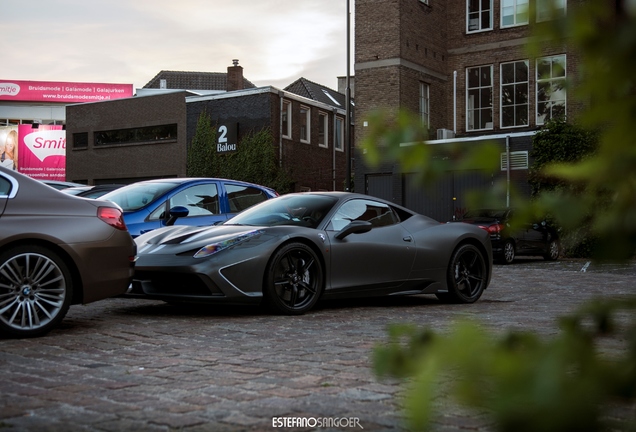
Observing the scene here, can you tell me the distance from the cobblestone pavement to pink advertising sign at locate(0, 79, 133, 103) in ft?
297

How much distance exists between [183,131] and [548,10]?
41.9m

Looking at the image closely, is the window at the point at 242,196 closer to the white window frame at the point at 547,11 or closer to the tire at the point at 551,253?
the white window frame at the point at 547,11

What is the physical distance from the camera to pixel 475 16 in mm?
34938

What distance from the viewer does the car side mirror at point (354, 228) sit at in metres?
8.71

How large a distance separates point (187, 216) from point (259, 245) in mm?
3255

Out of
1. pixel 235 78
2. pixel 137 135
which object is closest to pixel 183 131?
pixel 137 135

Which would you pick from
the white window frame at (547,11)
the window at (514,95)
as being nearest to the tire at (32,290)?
the white window frame at (547,11)

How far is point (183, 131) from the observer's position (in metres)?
42.1

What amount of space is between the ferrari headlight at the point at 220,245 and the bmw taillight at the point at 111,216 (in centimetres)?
88

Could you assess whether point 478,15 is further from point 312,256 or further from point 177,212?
point 312,256

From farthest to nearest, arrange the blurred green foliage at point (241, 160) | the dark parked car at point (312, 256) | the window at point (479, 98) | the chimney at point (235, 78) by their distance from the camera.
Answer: the chimney at point (235, 78)
the blurred green foliage at point (241, 160)
the window at point (479, 98)
the dark parked car at point (312, 256)

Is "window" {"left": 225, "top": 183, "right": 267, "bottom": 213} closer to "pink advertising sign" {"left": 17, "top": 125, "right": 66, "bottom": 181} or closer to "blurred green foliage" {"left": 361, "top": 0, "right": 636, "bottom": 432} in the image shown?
"blurred green foliage" {"left": 361, "top": 0, "right": 636, "bottom": 432}

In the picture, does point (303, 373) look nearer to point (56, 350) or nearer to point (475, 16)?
point (56, 350)

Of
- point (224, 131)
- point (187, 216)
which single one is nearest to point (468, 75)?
point (224, 131)
